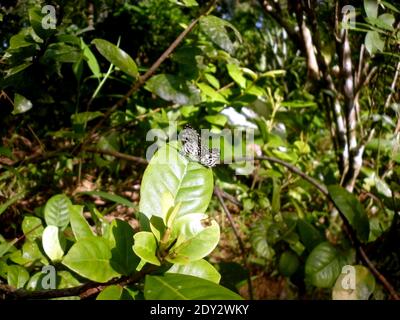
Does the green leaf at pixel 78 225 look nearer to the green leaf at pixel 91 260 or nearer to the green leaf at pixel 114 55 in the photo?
the green leaf at pixel 91 260

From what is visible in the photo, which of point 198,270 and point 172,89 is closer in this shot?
point 198,270

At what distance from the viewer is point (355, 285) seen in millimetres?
742

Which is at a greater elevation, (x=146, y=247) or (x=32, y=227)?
(x=146, y=247)

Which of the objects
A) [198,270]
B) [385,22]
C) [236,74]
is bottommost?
[198,270]

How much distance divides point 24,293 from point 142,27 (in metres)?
1.76

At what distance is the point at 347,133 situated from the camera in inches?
43.1

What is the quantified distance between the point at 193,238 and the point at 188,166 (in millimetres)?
143

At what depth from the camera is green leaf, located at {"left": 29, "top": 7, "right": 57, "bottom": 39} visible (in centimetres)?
67

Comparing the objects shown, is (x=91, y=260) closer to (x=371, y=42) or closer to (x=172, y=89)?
(x=172, y=89)

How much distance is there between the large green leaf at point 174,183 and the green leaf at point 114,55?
0.37 meters

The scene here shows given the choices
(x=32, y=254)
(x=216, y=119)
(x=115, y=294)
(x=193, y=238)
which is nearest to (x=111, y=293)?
(x=115, y=294)

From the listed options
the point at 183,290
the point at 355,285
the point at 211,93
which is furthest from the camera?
the point at 211,93

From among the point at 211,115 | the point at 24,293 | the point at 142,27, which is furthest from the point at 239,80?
the point at 24,293
